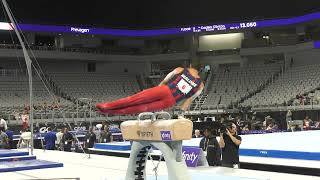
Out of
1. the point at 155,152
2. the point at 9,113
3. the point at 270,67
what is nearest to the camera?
the point at 155,152

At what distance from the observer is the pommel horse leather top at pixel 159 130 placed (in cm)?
577

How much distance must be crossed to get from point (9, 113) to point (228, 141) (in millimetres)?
21061

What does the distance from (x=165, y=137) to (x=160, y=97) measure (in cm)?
51

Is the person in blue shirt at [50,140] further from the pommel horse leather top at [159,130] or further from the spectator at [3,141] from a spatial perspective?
the pommel horse leather top at [159,130]

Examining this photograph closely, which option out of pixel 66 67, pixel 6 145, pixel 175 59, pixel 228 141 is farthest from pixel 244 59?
pixel 228 141

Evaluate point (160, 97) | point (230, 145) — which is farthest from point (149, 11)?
point (160, 97)

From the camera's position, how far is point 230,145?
28.7 feet

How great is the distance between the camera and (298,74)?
3381cm

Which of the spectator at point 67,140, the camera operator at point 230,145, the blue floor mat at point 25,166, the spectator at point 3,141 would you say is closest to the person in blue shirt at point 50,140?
the spectator at point 67,140

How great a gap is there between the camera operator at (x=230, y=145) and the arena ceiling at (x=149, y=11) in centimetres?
2621

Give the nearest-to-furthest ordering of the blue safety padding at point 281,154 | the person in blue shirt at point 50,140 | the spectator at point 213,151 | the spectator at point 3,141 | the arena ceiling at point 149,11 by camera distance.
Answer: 1. the spectator at point 213,151
2. the blue safety padding at point 281,154
3. the spectator at point 3,141
4. the person in blue shirt at point 50,140
5. the arena ceiling at point 149,11

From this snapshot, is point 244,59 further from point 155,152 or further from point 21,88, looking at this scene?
point 155,152

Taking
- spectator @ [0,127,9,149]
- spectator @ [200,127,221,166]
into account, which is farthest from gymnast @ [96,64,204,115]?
spectator @ [0,127,9,149]

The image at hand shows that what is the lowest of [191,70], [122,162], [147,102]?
[122,162]
